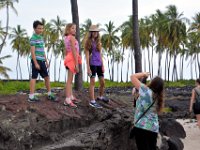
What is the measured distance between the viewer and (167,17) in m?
60.9

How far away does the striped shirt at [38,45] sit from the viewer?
8070 mm

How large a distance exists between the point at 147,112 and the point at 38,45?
Answer: 2.82 meters

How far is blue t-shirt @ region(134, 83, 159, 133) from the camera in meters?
6.16

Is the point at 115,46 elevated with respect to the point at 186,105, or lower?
elevated

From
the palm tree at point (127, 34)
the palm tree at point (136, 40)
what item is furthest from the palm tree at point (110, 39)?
the palm tree at point (136, 40)

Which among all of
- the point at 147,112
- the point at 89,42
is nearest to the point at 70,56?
the point at 89,42

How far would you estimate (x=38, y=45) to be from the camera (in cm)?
812

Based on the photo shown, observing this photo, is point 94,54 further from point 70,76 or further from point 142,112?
point 142,112

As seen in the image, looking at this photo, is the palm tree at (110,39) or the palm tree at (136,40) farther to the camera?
the palm tree at (110,39)

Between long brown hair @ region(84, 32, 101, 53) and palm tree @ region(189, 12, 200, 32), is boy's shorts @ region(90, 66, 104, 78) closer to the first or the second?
long brown hair @ region(84, 32, 101, 53)

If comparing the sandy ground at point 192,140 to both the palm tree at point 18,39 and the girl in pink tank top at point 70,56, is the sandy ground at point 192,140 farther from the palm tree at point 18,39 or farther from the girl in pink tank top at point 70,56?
the palm tree at point 18,39

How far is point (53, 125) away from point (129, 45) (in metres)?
59.1

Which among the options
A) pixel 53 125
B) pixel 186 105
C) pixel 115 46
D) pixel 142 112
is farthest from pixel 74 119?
pixel 115 46

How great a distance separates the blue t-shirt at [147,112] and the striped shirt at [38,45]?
258 cm
